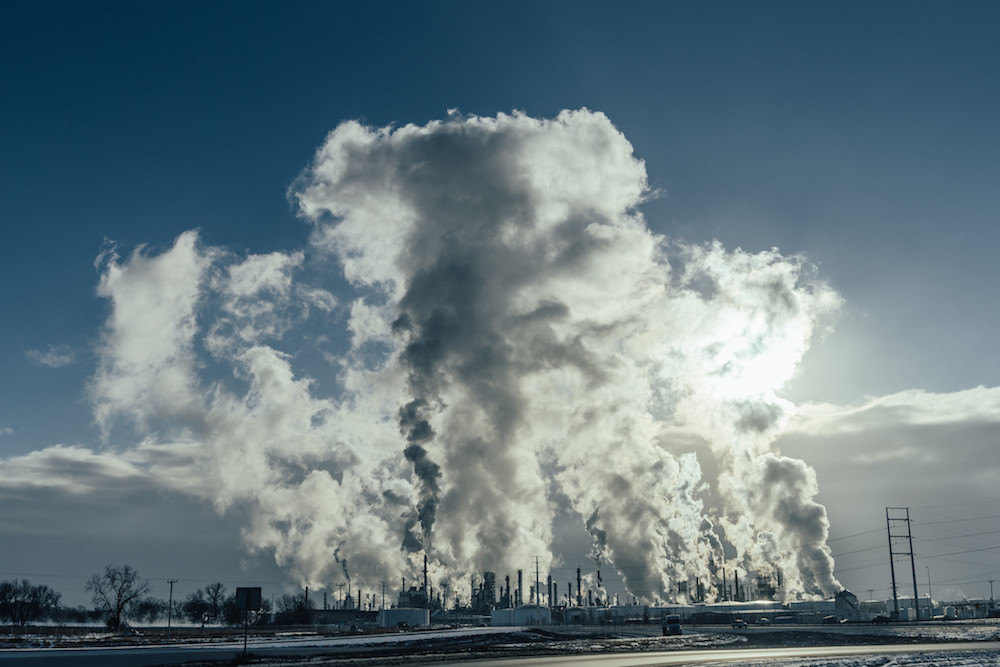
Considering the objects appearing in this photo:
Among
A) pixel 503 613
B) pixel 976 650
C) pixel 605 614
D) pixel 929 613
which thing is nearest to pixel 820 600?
pixel 929 613

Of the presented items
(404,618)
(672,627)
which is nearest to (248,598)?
(672,627)

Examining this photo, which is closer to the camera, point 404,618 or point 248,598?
point 248,598

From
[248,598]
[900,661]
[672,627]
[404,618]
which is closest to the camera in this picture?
[900,661]

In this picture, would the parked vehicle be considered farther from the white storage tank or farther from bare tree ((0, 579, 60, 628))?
bare tree ((0, 579, 60, 628))

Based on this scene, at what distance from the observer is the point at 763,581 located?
181 metres

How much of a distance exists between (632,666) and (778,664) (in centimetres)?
697

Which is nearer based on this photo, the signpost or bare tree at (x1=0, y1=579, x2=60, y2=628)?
the signpost

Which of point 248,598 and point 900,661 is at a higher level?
point 248,598

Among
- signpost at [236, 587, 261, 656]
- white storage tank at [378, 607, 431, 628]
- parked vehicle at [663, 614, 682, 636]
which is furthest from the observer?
white storage tank at [378, 607, 431, 628]

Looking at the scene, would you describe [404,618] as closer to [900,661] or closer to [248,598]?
[248,598]

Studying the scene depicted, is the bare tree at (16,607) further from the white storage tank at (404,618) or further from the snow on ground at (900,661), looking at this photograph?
the snow on ground at (900,661)

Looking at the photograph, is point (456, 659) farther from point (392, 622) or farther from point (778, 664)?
point (392, 622)

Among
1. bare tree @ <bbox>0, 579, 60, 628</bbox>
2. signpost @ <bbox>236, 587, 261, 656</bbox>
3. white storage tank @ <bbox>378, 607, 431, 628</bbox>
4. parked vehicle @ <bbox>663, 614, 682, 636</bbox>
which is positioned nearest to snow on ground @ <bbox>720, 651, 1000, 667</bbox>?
signpost @ <bbox>236, 587, 261, 656</bbox>

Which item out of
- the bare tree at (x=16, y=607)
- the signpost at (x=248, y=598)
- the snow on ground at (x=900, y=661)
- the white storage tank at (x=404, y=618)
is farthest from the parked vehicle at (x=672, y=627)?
the bare tree at (x=16, y=607)
